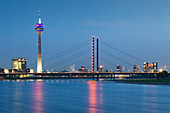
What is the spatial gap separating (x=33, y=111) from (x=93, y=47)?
436 ft

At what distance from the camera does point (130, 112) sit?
26547 mm

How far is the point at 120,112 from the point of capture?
26703 millimetres

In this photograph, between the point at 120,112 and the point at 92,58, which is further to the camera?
the point at 92,58

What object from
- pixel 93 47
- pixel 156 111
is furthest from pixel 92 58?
pixel 156 111

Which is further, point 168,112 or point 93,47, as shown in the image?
point 93,47

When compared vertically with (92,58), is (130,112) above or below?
below

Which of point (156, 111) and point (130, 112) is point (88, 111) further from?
point (156, 111)

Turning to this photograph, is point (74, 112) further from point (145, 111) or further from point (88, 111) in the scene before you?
point (145, 111)

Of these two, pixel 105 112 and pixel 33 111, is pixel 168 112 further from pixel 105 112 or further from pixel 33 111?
pixel 33 111

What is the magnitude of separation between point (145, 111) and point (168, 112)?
1933 mm

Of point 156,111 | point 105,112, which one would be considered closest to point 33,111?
point 105,112

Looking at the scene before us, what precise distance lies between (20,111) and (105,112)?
729 centimetres

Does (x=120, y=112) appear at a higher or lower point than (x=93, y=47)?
lower

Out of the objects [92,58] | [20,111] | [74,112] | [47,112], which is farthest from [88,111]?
[92,58]
